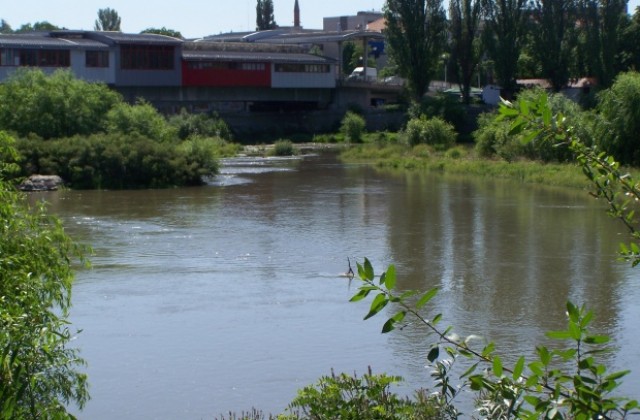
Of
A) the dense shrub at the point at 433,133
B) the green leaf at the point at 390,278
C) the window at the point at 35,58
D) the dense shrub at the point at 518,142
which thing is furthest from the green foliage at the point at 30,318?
the window at the point at 35,58

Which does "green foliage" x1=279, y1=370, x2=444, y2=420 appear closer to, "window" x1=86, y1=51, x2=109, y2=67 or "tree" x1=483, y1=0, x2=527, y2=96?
"tree" x1=483, y1=0, x2=527, y2=96

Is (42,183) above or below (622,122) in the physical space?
below

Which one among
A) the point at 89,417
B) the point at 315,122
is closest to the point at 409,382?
the point at 89,417

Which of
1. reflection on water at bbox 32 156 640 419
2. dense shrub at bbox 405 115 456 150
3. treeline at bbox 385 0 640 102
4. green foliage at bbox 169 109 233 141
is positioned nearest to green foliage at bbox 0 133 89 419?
reflection on water at bbox 32 156 640 419

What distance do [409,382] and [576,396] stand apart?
888 centimetres

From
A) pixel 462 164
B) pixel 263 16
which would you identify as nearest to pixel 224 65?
pixel 462 164

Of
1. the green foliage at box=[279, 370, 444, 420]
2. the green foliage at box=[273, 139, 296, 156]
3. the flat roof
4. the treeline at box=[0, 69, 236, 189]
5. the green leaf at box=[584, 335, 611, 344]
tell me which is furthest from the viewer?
the flat roof

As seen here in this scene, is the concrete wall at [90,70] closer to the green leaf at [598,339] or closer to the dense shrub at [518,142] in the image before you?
the dense shrub at [518,142]

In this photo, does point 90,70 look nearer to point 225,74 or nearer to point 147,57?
point 147,57

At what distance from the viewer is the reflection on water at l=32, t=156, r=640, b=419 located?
12.9 meters

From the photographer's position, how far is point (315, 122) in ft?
205

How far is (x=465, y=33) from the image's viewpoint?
54844 millimetres

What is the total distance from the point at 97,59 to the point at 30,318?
47492 millimetres

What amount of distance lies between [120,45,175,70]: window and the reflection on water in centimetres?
2214
